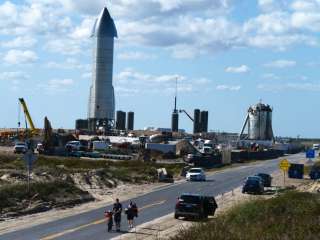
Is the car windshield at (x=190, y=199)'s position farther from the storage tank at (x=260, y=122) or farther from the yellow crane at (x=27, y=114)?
the storage tank at (x=260, y=122)

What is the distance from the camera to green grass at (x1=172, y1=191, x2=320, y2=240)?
16578 millimetres

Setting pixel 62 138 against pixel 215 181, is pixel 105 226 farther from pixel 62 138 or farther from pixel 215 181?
pixel 62 138

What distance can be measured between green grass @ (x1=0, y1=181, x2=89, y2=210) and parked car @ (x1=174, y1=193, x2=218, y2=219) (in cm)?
966

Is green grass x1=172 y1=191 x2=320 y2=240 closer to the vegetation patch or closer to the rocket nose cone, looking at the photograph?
the vegetation patch

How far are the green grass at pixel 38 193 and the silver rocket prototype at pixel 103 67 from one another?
96943mm

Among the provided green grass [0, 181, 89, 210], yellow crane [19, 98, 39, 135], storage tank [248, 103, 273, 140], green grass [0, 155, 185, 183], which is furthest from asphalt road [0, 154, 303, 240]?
storage tank [248, 103, 273, 140]

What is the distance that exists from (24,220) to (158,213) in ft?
23.8

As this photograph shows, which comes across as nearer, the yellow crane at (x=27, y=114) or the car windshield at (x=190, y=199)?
the car windshield at (x=190, y=199)

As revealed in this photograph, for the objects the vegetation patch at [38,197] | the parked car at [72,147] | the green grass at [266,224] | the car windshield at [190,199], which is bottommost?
the vegetation patch at [38,197]

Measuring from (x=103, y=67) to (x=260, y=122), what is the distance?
63.1 m

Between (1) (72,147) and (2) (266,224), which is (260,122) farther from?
(2) (266,224)

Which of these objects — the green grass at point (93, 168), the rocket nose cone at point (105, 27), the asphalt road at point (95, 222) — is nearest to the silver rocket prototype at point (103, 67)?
the rocket nose cone at point (105, 27)

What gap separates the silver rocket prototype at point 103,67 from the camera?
140 meters

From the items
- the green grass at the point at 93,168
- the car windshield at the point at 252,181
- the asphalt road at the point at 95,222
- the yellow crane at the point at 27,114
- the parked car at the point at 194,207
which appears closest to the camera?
the asphalt road at the point at 95,222
